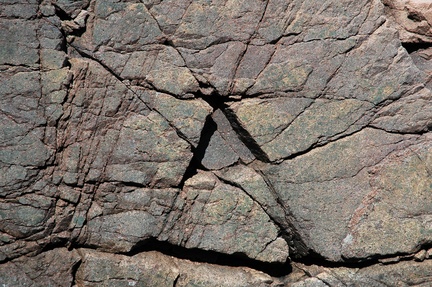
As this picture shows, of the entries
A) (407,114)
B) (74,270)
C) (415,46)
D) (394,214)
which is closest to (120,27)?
(74,270)

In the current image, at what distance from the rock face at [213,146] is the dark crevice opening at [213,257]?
1cm

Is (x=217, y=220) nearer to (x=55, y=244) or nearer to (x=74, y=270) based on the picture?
(x=74, y=270)

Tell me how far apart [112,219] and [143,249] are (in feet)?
Result: 1.30

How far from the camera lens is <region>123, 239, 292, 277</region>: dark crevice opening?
500cm

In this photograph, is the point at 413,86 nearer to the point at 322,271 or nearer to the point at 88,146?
the point at 322,271

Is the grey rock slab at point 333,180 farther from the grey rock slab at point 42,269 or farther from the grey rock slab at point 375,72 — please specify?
the grey rock slab at point 42,269

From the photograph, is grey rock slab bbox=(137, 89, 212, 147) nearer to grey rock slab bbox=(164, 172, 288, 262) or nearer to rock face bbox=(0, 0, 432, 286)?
rock face bbox=(0, 0, 432, 286)

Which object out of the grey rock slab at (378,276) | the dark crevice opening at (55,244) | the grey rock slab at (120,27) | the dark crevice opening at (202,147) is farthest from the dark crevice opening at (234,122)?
the dark crevice opening at (55,244)

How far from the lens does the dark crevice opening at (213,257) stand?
197 inches

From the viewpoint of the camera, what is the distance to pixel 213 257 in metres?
5.09

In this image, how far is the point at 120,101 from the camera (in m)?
4.78

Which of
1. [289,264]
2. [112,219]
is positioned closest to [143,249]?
[112,219]

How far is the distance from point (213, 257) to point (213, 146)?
1002 mm

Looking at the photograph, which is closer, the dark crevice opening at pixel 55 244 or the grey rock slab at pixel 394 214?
the dark crevice opening at pixel 55 244
